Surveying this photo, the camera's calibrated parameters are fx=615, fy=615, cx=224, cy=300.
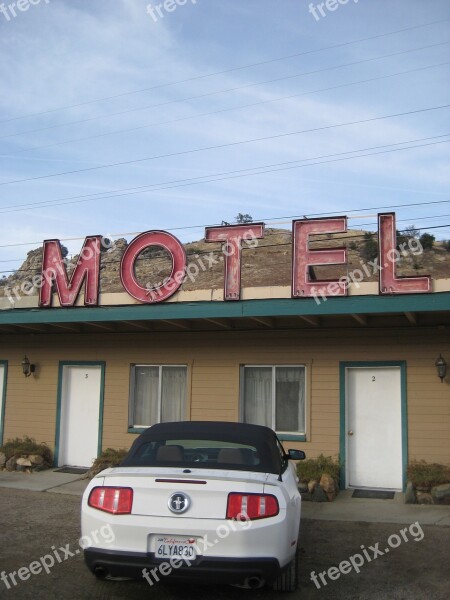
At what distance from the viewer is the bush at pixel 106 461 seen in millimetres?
11086

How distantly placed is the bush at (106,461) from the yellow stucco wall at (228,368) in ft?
1.68

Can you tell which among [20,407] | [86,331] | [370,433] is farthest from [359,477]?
[20,407]

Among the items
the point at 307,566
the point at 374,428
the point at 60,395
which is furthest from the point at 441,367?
the point at 60,395

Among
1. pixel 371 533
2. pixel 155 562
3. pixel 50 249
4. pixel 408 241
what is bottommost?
pixel 371 533

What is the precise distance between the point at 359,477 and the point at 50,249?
7699mm

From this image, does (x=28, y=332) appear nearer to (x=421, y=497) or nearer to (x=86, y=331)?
(x=86, y=331)

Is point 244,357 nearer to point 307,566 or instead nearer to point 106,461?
point 106,461

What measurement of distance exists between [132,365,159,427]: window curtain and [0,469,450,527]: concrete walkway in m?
1.68

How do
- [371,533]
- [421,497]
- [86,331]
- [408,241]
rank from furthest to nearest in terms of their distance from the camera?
[408,241]
[86,331]
[421,497]
[371,533]

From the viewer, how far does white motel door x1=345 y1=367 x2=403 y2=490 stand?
1016cm

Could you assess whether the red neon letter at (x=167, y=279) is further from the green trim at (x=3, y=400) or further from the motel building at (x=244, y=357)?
the green trim at (x=3, y=400)

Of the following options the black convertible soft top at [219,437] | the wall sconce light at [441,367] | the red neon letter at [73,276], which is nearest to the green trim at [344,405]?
the wall sconce light at [441,367]

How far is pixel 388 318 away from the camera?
10.3 metres

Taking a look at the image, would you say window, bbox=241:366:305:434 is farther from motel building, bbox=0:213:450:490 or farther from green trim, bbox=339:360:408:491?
green trim, bbox=339:360:408:491
